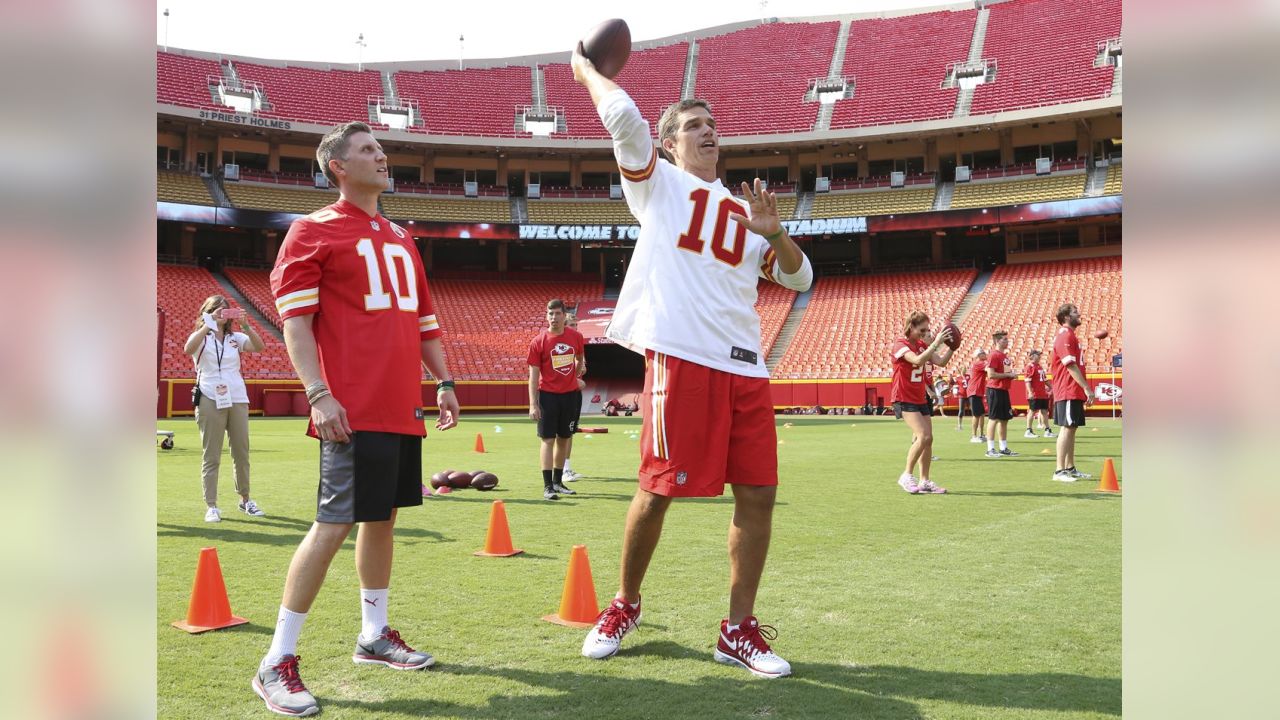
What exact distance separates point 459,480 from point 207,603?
5.82 metres

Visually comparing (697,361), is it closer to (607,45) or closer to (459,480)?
(607,45)

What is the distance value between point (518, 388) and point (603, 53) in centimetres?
3138

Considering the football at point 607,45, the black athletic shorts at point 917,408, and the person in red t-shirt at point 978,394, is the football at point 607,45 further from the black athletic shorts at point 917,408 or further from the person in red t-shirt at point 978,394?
the person in red t-shirt at point 978,394

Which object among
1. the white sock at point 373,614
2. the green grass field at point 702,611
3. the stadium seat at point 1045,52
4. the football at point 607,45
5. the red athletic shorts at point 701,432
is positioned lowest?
the green grass field at point 702,611

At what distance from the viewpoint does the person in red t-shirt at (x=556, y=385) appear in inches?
380

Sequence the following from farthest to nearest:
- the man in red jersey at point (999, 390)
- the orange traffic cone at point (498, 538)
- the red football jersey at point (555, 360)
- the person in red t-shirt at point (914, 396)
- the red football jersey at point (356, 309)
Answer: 1. the man in red jersey at point (999, 390)
2. the red football jersey at point (555, 360)
3. the person in red t-shirt at point (914, 396)
4. the orange traffic cone at point (498, 538)
5. the red football jersey at point (356, 309)

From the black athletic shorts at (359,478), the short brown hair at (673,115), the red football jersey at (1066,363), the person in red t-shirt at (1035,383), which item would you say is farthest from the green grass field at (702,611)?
the person in red t-shirt at (1035,383)

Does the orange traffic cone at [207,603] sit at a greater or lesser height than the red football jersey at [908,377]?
lesser

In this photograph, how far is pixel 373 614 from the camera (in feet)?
12.2

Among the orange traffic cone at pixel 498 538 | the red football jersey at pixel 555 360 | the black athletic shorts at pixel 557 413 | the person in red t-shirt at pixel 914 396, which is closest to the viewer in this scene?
the orange traffic cone at pixel 498 538

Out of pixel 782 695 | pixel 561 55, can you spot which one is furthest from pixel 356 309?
pixel 561 55

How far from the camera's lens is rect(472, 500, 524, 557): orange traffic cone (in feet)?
20.1

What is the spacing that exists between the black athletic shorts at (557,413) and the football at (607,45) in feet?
20.0

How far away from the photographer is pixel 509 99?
48.8 m
